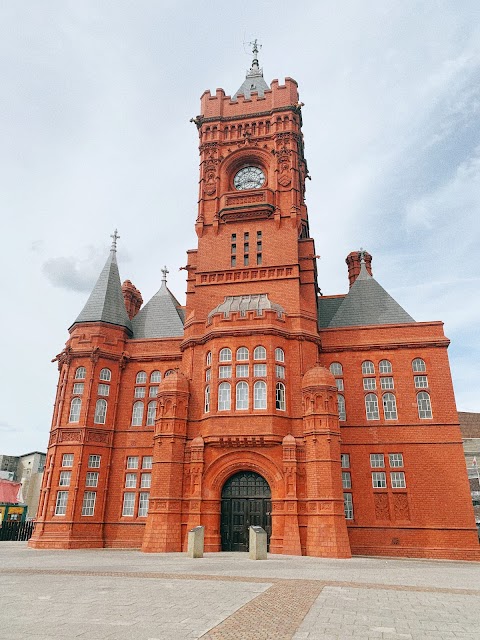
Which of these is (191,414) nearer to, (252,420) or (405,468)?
(252,420)

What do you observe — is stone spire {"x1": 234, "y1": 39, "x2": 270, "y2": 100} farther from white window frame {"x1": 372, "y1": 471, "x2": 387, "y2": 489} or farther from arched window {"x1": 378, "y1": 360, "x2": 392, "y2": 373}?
white window frame {"x1": 372, "y1": 471, "x2": 387, "y2": 489}

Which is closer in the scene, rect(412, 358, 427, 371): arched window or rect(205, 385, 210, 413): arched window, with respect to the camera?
Result: rect(205, 385, 210, 413): arched window

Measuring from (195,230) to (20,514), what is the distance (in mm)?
30380

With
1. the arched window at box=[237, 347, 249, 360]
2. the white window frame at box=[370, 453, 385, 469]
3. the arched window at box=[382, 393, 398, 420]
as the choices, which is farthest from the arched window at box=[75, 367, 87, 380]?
the arched window at box=[382, 393, 398, 420]

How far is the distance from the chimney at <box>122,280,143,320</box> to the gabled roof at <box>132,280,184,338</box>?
3366 millimetres

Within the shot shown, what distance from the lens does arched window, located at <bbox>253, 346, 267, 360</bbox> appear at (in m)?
28.7

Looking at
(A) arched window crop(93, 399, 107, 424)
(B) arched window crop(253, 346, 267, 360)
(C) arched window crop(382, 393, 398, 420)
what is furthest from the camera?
(A) arched window crop(93, 399, 107, 424)

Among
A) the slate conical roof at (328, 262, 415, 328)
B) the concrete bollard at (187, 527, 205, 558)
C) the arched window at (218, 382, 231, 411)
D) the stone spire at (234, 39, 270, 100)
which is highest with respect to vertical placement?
the stone spire at (234, 39, 270, 100)

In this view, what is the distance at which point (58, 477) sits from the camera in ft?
101

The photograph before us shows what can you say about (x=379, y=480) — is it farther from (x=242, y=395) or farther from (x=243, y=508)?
(x=242, y=395)

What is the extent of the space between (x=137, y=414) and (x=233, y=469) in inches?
393

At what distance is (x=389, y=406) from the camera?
3102 centimetres

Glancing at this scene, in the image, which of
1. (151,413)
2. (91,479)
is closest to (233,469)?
(151,413)

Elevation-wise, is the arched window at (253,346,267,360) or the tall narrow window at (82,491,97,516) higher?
the arched window at (253,346,267,360)
